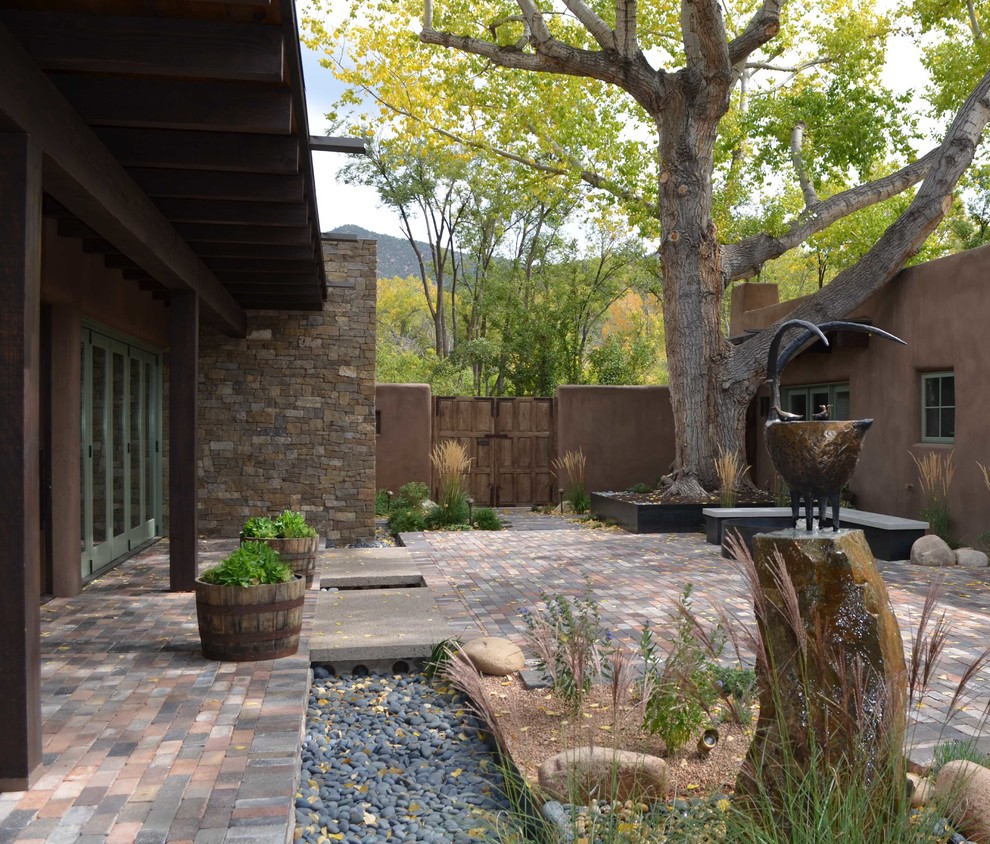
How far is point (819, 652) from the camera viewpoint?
2.50 m

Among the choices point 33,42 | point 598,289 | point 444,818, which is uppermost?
point 598,289

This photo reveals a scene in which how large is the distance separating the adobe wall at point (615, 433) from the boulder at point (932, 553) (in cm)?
555

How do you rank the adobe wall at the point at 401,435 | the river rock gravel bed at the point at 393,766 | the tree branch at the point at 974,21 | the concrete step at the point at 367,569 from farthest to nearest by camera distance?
the adobe wall at the point at 401,435 < the tree branch at the point at 974,21 < the concrete step at the point at 367,569 < the river rock gravel bed at the point at 393,766

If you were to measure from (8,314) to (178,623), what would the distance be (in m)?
3.02

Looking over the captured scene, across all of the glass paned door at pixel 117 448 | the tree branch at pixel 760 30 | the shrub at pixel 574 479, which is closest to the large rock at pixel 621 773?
the glass paned door at pixel 117 448

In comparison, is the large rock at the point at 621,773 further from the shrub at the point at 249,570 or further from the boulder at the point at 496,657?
the shrub at the point at 249,570

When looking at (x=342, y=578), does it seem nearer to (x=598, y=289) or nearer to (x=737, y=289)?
(x=737, y=289)

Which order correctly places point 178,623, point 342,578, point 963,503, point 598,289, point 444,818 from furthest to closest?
point 598,289 → point 963,503 → point 342,578 → point 178,623 → point 444,818

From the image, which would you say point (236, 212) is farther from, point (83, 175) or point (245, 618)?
point (245, 618)

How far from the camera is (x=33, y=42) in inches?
115

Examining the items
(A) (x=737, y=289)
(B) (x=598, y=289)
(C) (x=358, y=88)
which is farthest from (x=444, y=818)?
(B) (x=598, y=289)

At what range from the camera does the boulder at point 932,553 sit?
313 inches

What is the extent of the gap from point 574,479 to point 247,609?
8.84 meters

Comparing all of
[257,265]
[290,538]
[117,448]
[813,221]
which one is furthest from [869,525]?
[117,448]
